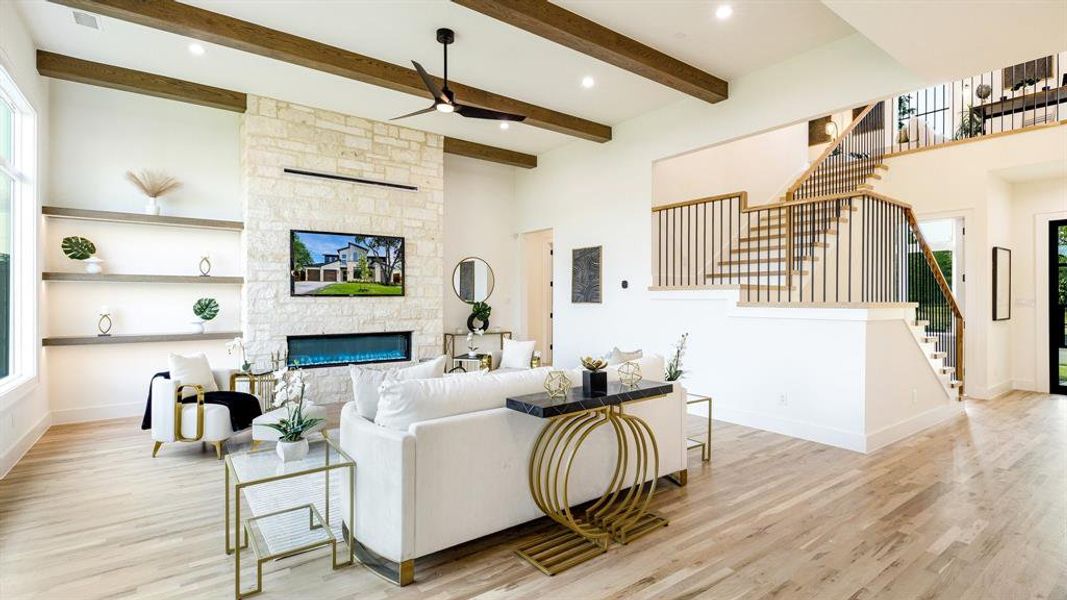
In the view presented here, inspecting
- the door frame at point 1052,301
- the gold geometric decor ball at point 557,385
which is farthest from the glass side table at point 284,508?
the door frame at point 1052,301

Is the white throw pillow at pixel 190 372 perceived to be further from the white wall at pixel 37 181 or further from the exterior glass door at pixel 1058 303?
the exterior glass door at pixel 1058 303

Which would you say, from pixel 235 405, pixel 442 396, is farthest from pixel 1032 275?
pixel 235 405

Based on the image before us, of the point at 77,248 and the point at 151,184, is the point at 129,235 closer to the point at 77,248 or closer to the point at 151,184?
the point at 77,248

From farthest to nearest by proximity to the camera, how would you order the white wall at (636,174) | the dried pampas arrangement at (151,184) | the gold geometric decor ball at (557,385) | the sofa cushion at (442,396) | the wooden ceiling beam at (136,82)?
the dried pampas arrangement at (151,184) < the wooden ceiling beam at (136,82) < the white wall at (636,174) < the gold geometric decor ball at (557,385) < the sofa cushion at (442,396)

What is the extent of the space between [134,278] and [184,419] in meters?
2.30

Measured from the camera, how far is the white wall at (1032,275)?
720 centimetres

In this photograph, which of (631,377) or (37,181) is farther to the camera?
(37,181)

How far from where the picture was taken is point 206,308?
20.1ft

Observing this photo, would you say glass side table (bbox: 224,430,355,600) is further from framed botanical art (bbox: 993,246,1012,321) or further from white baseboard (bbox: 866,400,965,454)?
framed botanical art (bbox: 993,246,1012,321)

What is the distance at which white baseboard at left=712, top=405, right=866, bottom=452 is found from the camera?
4.61 meters

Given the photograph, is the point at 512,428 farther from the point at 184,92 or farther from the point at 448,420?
the point at 184,92

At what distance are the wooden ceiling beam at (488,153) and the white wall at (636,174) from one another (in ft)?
0.82

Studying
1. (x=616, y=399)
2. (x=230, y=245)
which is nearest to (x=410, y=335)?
(x=230, y=245)

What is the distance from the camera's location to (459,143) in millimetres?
7734
